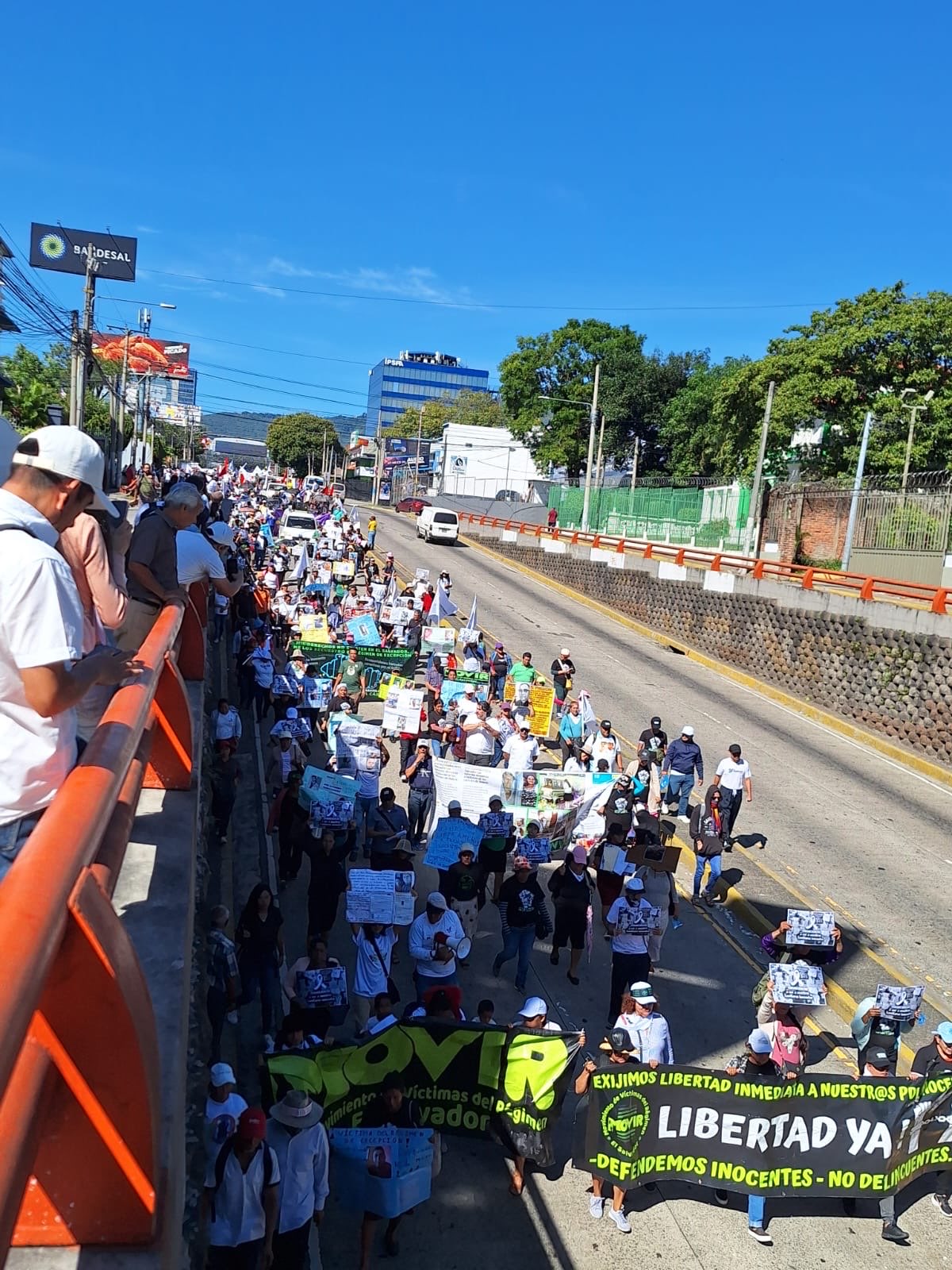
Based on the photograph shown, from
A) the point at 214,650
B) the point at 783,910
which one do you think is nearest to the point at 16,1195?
the point at 783,910

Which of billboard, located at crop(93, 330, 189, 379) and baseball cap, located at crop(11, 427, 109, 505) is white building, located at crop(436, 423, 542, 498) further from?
baseball cap, located at crop(11, 427, 109, 505)

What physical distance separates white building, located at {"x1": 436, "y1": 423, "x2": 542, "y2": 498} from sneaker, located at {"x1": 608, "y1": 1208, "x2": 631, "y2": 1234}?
85680mm

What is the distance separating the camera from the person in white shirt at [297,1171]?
573 cm

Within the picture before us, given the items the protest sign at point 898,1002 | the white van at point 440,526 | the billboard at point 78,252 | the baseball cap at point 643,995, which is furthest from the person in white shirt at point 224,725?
the billboard at point 78,252

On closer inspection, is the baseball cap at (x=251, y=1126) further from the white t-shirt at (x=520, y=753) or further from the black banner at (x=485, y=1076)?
the white t-shirt at (x=520, y=753)

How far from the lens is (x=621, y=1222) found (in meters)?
6.71

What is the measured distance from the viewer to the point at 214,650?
18375 mm

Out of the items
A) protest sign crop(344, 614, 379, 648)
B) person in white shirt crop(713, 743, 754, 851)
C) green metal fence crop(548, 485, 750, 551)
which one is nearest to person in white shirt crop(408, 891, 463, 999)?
person in white shirt crop(713, 743, 754, 851)

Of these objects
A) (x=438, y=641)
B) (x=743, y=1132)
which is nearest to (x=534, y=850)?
(x=743, y=1132)

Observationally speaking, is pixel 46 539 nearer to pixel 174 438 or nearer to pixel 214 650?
pixel 214 650

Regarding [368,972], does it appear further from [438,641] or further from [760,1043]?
[438,641]

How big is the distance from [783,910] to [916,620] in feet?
35.6

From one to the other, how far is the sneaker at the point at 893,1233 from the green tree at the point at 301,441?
115069 millimetres

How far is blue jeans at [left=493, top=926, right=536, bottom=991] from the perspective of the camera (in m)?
9.65
